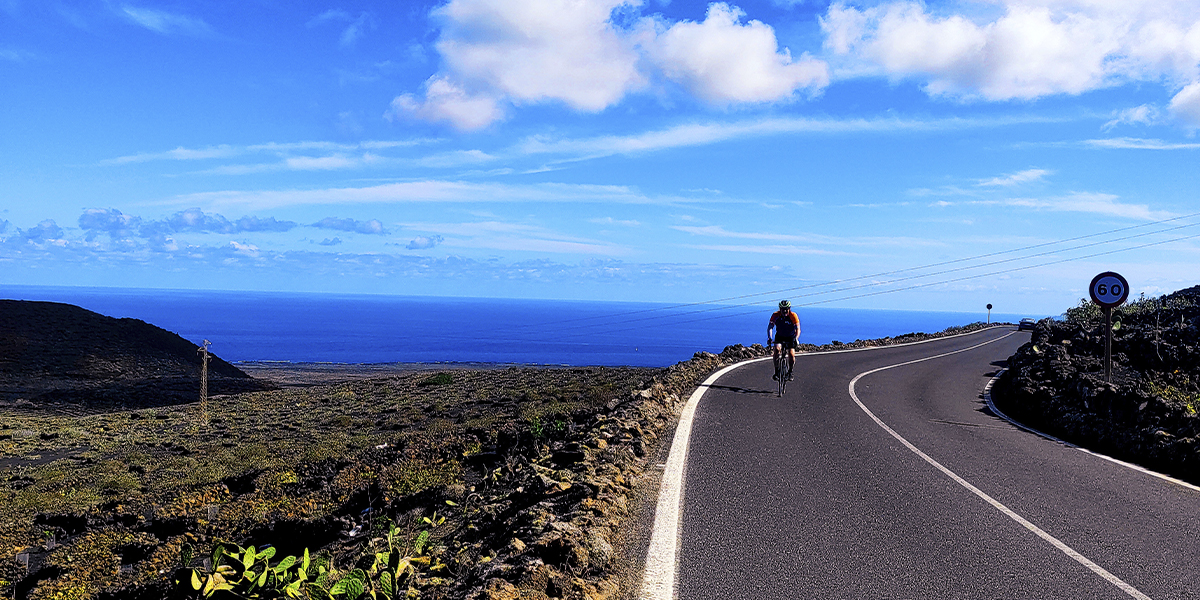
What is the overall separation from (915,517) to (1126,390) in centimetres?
761

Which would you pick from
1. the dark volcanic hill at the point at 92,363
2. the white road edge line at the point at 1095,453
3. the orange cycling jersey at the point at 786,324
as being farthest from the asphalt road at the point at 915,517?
the dark volcanic hill at the point at 92,363

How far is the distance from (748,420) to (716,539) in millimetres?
6158

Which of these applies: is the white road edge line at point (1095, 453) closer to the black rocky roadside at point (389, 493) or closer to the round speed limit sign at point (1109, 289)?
the round speed limit sign at point (1109, 289)

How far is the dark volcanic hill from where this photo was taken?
123ft

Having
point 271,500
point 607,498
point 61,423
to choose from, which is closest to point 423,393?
point 61,423

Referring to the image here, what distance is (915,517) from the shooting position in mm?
6234

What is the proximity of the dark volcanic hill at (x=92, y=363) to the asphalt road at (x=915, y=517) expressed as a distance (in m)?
36.5

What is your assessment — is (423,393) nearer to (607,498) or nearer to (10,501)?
(10,501)

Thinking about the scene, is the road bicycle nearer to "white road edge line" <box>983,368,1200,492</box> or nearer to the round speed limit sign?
"white road edge line" <box>983,368,1200,492</box>

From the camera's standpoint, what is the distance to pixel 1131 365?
17562mm

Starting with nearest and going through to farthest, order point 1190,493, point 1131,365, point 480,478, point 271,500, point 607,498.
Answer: point 607,498 → point 1190,493 → point 480,478 → point 271,500 → point 1131,365

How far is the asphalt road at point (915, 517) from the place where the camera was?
471 cm

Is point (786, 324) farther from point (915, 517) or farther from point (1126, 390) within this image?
point (915, 517)

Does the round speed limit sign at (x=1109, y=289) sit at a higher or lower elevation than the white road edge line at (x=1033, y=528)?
higher
